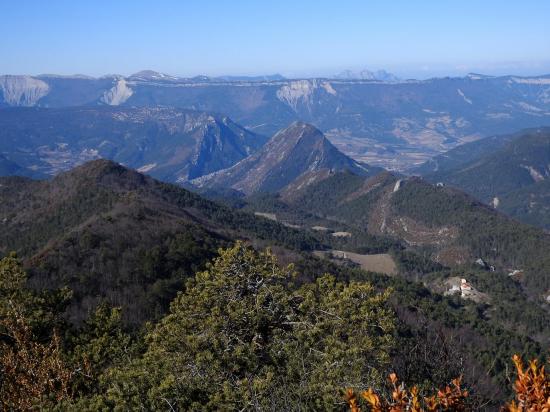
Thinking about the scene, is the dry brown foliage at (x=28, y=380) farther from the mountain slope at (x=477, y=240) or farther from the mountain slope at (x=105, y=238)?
the mountain slope at (x=477, y=240)

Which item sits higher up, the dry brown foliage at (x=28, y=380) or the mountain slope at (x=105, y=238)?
the dry brown foliage at (x=28, y=380)

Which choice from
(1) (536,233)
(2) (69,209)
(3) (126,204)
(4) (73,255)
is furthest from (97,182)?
(1) (536,233)

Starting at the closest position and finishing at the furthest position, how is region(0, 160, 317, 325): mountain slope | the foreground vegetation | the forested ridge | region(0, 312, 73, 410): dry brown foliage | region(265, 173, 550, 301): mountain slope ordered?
region(0, 312, 73, 410): dry brown foliage
the foreground vegetation
the forested ridge
region(0, 160, 317, 325): mountain slope
region(265, 173, 550, 301): mountain slope

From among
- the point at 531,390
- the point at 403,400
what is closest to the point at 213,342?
the point at 403,400

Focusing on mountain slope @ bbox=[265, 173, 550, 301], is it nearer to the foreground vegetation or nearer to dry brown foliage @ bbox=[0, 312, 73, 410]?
the foreground vegetation

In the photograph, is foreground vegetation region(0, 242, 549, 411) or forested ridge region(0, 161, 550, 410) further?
forested ridge region(0, 161, 550, 410)

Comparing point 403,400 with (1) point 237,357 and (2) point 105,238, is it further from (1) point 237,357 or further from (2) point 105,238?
(2) point 105,238

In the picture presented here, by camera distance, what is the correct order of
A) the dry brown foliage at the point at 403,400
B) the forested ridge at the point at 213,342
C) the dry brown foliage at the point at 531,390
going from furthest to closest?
the forested ridge at the point at 213,342 < the dry brown foliage at the point at 531,390 < the dry brown foliage at the point at 403,400

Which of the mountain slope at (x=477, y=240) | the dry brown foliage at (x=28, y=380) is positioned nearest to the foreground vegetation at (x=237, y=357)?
the dry brown foliage at (x=28, y=380)

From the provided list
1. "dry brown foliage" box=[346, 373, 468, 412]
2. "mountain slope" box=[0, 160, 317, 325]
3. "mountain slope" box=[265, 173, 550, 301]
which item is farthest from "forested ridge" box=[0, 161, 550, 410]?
"mountain slope" box=[265, 173, 550, 301]
